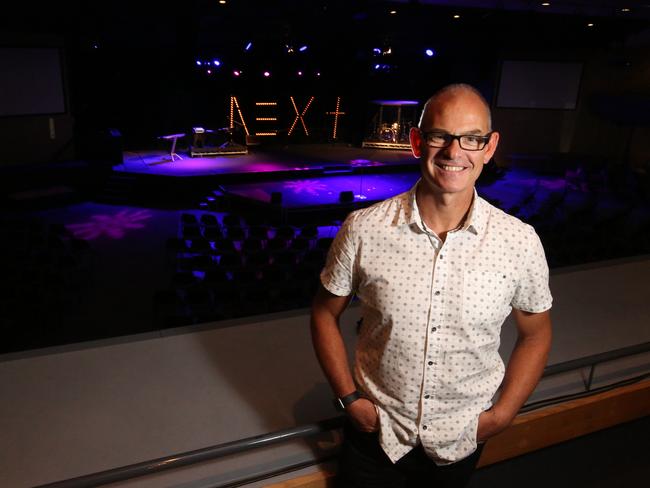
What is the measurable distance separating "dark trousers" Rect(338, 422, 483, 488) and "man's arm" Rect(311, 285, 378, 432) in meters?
0.08

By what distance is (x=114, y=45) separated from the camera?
49.9ft

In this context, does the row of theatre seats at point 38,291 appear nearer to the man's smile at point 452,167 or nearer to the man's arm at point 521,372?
the man's arm at point 521,372

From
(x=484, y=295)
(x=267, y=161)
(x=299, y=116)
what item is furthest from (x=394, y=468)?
(x=299, y=116)

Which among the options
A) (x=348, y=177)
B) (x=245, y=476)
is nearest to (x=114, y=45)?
(x=348, y=177)

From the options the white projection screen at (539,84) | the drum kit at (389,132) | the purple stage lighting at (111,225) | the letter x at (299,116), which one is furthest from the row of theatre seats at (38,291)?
the white projection screen at (539,84)

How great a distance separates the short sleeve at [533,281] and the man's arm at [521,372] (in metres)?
0.04

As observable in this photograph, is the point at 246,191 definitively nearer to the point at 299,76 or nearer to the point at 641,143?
the point at 299,76

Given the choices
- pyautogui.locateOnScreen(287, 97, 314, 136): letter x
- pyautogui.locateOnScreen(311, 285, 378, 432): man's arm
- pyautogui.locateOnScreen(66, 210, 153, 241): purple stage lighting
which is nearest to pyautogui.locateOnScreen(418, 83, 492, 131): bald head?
pyautogui.locateOnScreen(311, 285, 378, 432): man's arm

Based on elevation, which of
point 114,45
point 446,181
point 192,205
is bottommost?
point 192,205

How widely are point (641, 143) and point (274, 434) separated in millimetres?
17640

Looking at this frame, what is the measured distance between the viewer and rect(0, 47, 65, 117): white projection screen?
12328 mm

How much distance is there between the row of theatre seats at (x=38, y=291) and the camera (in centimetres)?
636

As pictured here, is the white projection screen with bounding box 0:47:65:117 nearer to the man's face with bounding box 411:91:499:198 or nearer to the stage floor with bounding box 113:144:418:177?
the stage floor with bounding box 113:144:418:177

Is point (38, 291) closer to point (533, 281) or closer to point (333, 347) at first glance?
point (333, 347)
